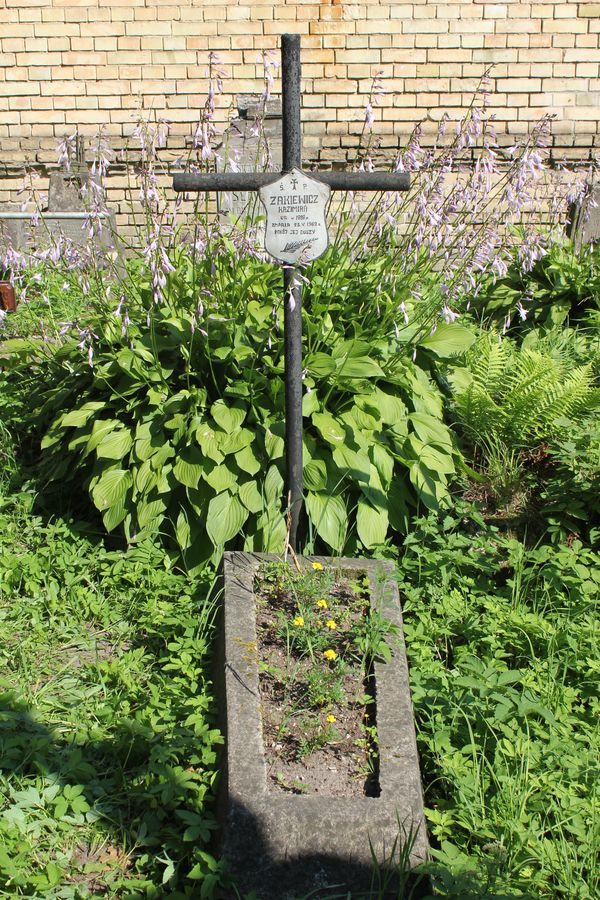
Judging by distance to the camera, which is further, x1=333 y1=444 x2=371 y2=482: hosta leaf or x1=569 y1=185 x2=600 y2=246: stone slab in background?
x1=569 y1=185 x2=600 y2=246: stone slab in background

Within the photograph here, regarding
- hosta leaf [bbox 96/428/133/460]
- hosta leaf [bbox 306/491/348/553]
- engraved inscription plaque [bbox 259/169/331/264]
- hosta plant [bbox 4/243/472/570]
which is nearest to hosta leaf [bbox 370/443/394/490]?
hosta plant [bbox 4/243/472/570]

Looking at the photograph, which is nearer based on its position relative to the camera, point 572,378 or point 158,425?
point 158,425

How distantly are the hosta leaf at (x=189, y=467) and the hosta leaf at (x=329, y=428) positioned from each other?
0.53m

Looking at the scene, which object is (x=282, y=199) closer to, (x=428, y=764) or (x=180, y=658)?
(x=180, y=658)

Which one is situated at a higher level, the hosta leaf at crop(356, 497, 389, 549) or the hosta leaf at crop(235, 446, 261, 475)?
the hosta leaf at crop(235, 446, 261, 475)

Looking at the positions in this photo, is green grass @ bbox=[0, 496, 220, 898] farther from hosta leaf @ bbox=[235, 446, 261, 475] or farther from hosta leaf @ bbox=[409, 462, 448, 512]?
hosta leaf @ bbox=[409, 462, 448, 512]

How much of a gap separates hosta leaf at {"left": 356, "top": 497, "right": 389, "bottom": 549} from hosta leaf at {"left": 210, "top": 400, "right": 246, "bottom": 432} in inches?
25.2

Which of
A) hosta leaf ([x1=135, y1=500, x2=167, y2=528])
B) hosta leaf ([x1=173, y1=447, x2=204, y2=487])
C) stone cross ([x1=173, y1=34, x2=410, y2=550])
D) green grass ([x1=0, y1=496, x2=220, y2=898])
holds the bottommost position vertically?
green grass ([x1=0, y1=496, x2=220, y2=898])

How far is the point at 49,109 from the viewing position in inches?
369

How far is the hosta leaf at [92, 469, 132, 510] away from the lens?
413 cm

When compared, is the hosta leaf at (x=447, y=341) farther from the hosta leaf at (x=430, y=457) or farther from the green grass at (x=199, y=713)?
the green grass at (x=199, y=713)

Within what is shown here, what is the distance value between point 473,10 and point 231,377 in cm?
640

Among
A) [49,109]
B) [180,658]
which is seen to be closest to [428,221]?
[180,658]

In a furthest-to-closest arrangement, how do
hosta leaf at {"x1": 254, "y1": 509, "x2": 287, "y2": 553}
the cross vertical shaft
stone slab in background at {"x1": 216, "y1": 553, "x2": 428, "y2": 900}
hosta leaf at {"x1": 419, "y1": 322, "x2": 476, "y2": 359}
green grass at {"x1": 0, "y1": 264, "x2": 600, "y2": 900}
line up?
hosta leaf at {"x1": 419, "y1": 322, "x2": 476, "y2": 359}, hosta leaf at {"x1": 254, "y1": 509, "x2": 287, "y2": 553}, the cross vertical shaft, green grass at {"x1": 0, "y1": 264, "x2": 600, "y2": 900}, stone slab in background at {"x1": 216, "y1": 553, "x2": 428, "y2": 900}
